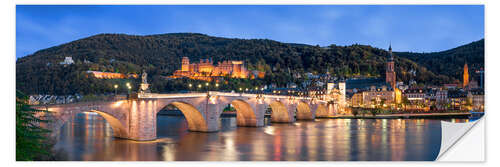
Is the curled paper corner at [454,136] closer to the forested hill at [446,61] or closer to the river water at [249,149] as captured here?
the river water at [249,149]

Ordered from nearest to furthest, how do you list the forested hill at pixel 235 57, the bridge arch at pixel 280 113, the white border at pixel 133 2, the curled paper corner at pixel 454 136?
the white border at pixel 133 2, the curled paper corner at pixel 454 136, the bridge arch at pixel 280 113, the forested hill at pixel 235 57

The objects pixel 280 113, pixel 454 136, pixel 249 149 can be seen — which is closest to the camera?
pixel 454 136

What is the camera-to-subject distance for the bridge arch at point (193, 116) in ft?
80.9

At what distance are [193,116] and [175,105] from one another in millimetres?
2050

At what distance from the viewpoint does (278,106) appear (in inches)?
1550

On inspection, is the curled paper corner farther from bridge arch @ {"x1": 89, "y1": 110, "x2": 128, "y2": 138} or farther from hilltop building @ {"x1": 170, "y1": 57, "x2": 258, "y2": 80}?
hilltop building @ {"x1": 170, "y1": 57, "x2": 258, "y2": 80}

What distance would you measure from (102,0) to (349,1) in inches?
270

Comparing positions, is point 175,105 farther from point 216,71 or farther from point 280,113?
point 216,71

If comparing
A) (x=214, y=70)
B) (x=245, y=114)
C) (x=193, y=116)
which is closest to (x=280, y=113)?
(x=245, y=114)

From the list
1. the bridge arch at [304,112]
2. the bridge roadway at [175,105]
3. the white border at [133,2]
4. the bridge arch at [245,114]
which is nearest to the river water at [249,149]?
the bridge roadway at [175,105]

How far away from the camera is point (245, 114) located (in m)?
33.2
